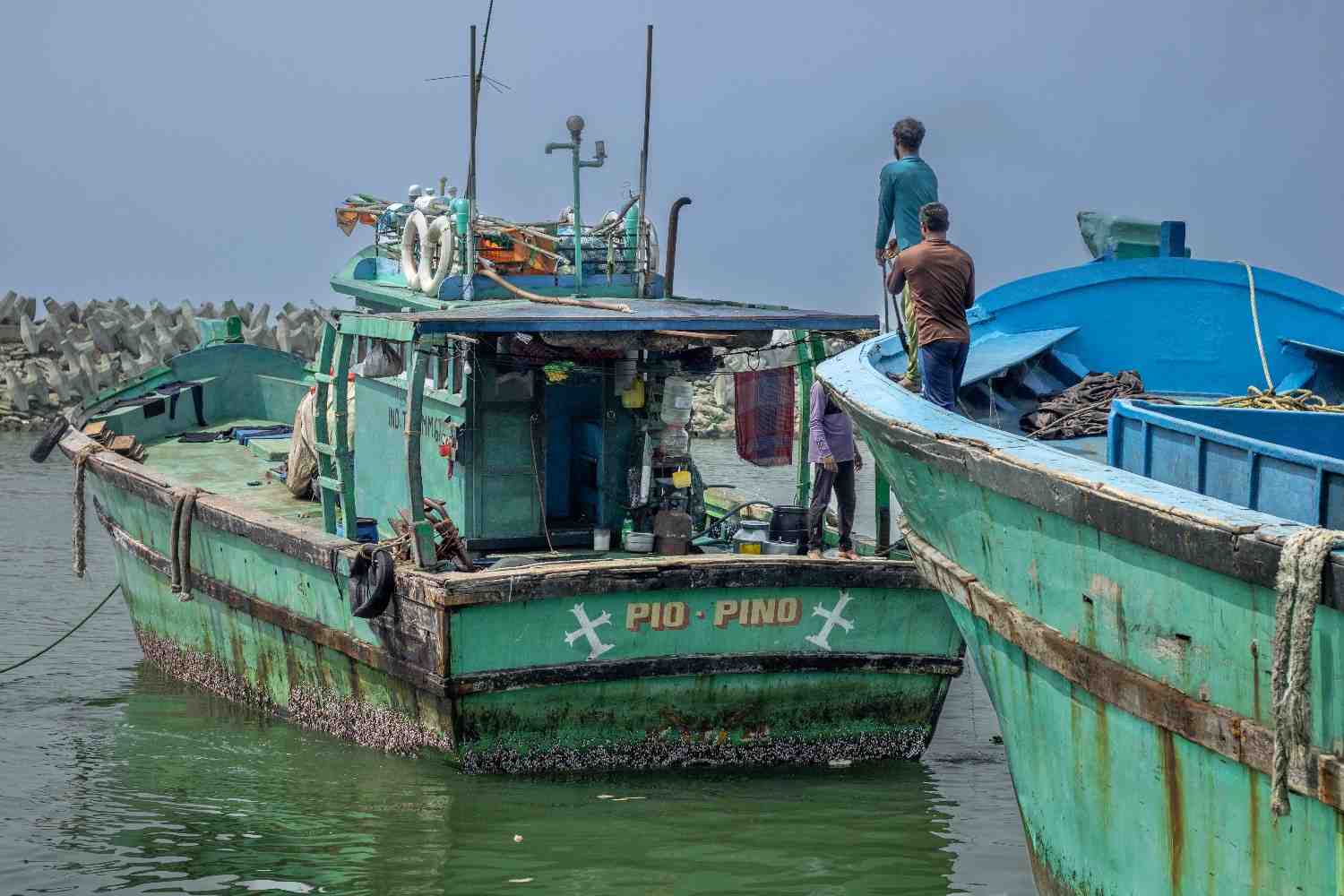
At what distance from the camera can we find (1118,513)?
217 inches

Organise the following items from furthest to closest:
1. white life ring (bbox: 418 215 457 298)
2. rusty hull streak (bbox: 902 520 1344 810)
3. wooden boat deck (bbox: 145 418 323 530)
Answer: wooden boat deck (bbox: 145 418 323 530) < white life ring (bbox: 418 215 457 298) < rusty hull streak (bbox: 902 520 1344 810)

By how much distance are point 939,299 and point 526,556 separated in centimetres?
380

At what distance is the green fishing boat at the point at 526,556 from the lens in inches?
389

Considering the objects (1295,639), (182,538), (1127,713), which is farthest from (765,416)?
(1295,639)

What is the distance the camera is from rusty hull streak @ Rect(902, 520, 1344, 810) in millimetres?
4699

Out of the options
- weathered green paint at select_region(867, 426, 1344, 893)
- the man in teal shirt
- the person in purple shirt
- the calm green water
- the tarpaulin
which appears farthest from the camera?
the tarpaulin

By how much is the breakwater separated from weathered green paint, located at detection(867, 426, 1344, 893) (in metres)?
24.5

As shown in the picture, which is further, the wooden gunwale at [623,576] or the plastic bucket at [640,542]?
the plastic bucket at [640,542]

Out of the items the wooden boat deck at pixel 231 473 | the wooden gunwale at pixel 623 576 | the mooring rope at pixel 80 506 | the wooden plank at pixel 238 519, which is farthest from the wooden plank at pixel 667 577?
the mooring rope at pixel 80 506

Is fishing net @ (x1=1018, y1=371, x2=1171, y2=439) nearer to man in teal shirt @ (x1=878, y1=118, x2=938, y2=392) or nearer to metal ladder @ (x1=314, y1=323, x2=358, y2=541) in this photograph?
man in teal shirt @ (x1=878, y1=118, x2=938, y2=392)

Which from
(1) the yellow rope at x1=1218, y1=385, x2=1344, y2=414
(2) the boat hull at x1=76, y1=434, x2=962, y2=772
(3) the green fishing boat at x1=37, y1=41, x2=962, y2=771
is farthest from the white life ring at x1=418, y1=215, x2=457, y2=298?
(1) the yellow rope at x1=1218, y1=385, x2=1344, y2=414

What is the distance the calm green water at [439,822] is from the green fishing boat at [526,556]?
29 cm

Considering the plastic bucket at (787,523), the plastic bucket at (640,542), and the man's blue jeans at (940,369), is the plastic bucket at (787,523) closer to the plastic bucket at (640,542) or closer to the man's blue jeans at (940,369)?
the plastic bucket at (640,542)

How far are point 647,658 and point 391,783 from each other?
1.79m
